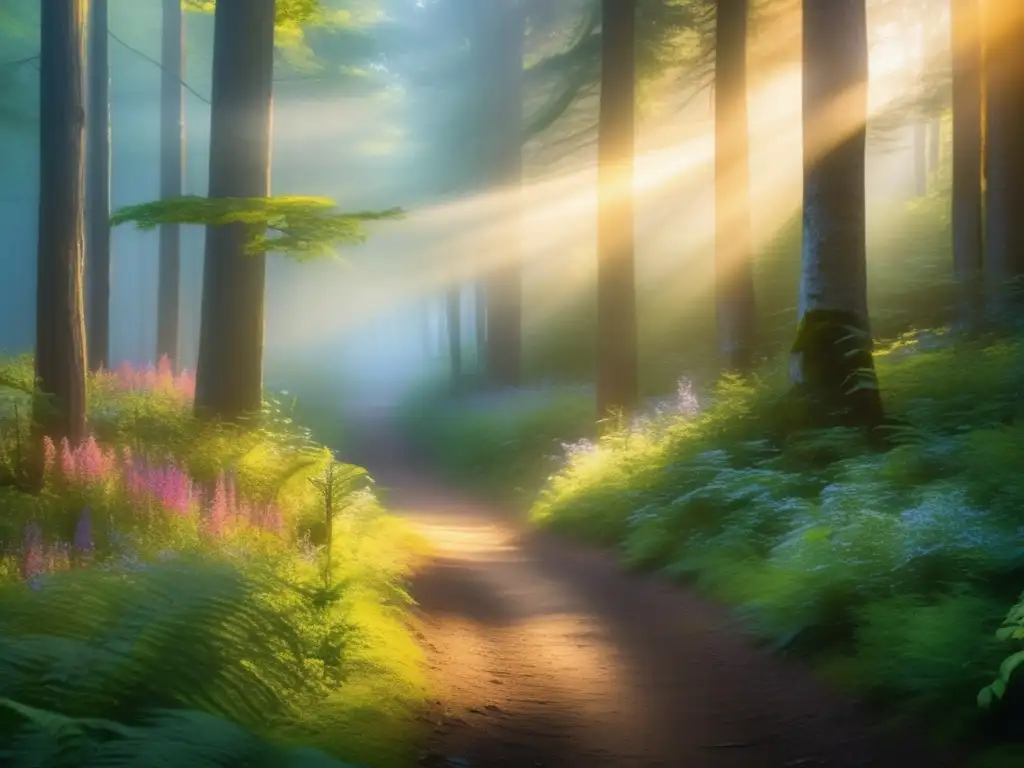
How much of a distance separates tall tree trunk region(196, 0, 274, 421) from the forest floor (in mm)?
3713

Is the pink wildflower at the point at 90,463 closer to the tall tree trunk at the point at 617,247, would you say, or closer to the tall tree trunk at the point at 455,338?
the tall tree trunk at the point at 617,247

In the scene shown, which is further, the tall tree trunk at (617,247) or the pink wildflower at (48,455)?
the tall tree trunk at (617,247)

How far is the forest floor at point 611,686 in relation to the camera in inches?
217

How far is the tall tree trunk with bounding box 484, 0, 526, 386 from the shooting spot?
26.4m

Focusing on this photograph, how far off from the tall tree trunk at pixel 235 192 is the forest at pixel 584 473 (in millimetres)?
43

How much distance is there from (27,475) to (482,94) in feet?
67.1

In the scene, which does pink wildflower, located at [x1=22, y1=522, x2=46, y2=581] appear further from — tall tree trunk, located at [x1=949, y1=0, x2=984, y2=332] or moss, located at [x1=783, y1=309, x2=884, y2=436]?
tall tree trunk, located at [x1=949, y1=0, x2=984, y2=332]

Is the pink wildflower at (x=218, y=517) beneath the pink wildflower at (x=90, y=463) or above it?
beneath

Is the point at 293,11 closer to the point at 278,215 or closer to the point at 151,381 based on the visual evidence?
the point at 278,215

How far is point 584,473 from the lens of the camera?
1454cm

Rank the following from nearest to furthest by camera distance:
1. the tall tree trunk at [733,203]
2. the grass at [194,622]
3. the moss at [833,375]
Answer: the grass at [194,622]
the moss at [833,375]
the tall tree trunk at [733,203]

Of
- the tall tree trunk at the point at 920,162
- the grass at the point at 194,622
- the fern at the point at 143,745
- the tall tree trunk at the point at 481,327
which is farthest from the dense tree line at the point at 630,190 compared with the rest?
the tall tree trunk at the point at 920,162

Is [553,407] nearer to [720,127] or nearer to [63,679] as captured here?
[720,127]

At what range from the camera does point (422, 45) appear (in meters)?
31.4
